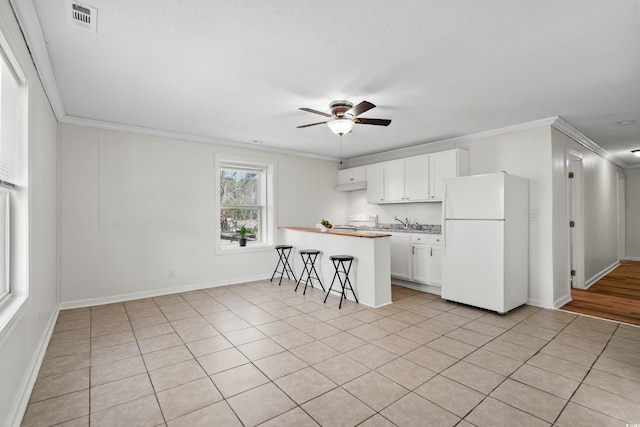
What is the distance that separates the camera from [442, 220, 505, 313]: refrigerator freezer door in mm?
3768

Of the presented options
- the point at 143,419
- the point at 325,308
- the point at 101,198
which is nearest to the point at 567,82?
→ the point at 325,308

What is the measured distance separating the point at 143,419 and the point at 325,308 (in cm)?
243

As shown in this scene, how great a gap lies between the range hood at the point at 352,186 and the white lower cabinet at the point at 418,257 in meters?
1.34

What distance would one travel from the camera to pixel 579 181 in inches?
191

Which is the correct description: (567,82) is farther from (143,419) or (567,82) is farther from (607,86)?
(143,419)

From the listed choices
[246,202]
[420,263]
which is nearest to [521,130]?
[420,263]

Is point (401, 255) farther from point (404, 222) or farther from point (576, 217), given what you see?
point (576, 217)

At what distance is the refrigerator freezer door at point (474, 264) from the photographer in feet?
12.4

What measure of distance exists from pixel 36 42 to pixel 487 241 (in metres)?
4.58

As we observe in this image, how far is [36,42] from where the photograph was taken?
2.22 meters

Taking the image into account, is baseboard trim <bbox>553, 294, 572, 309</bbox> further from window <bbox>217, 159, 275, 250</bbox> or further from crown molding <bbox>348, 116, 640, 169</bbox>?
window <bbox>217, 159, 275, 250</bbox>

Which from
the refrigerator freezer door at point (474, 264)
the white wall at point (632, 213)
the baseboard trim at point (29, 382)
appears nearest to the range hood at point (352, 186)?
the refrigerator freezer door at point (474, 264)

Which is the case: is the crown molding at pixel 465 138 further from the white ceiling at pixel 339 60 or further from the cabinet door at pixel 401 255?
the cabinet door at pixel 401 255

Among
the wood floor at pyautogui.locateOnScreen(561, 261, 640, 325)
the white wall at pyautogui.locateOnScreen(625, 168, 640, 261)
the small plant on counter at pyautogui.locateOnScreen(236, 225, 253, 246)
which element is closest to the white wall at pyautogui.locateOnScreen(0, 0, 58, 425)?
the small plant on counter at pyautogui.locateOnScreen(236, 225, 253, 246)
